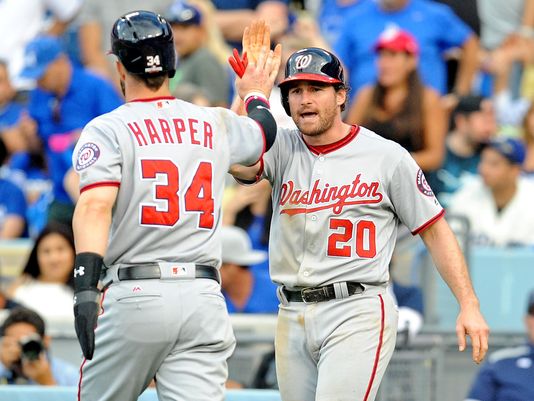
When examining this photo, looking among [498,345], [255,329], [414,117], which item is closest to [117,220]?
[255,329]

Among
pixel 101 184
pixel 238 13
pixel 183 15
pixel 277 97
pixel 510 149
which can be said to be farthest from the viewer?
pixel 238 13

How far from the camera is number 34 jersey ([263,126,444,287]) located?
5.68m

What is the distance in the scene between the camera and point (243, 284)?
8938mm

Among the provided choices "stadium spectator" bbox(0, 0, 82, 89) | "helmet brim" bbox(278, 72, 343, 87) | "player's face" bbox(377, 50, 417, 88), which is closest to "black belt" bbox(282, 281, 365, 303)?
"helmet brim" bbox(278, 72, 343, 87)

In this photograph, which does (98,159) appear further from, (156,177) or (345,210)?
(345,210)

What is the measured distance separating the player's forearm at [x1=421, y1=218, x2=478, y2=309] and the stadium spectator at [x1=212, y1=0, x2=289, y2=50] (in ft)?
20.9

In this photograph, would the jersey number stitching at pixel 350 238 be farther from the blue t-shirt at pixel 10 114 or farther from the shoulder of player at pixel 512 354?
the blue t-shirt at pixel 10 114

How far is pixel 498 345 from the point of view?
880 centimetres

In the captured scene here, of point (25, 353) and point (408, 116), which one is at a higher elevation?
point (408, 116)

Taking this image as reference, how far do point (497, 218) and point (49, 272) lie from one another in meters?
3.37

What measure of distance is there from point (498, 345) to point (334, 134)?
345cm

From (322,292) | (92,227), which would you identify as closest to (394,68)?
(322,292)

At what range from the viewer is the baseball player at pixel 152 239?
4.99 metres

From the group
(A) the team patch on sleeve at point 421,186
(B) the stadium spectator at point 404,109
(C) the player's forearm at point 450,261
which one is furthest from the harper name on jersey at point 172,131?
(B) the stadium spectator at point 404,109
